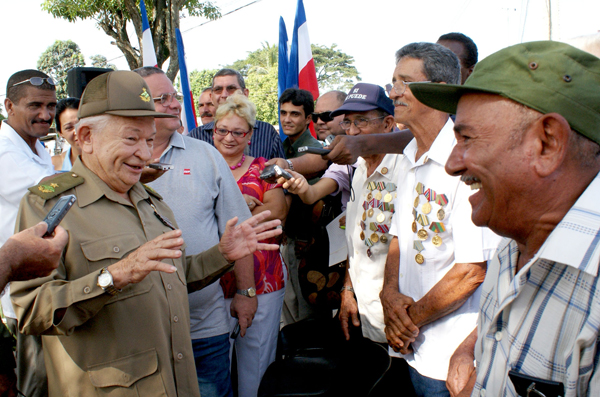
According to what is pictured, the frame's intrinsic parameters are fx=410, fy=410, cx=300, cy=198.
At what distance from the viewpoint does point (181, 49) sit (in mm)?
6875

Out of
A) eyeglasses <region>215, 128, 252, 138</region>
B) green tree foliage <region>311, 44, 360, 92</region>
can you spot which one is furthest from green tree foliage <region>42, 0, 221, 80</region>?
green tree foliage <region>311, 44, 360, 92</region>

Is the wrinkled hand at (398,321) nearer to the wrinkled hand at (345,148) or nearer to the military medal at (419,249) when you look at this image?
the military medal at (419,249)

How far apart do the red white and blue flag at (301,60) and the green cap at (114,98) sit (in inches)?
162

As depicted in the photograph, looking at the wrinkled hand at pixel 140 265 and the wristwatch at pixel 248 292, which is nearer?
the wrinkled hand at pixel 140 265

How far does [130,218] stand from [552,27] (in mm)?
6455

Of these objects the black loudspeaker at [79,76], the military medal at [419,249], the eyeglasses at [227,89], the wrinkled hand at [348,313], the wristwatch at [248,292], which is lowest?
the wrinkled hand at [348,313]

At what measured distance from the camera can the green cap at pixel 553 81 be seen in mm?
1063

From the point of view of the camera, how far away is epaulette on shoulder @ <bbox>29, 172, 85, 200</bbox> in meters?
1.72

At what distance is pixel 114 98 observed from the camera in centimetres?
192

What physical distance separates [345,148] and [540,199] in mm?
1392

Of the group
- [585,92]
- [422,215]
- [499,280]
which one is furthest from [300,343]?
[585,92]

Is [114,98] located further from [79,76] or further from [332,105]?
[332,105]

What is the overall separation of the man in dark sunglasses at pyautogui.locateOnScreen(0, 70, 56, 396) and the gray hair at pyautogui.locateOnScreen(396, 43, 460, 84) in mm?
2532

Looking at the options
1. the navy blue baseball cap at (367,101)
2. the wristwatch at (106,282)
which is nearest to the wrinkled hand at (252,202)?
the navy blue baseball cap at (367,101)
